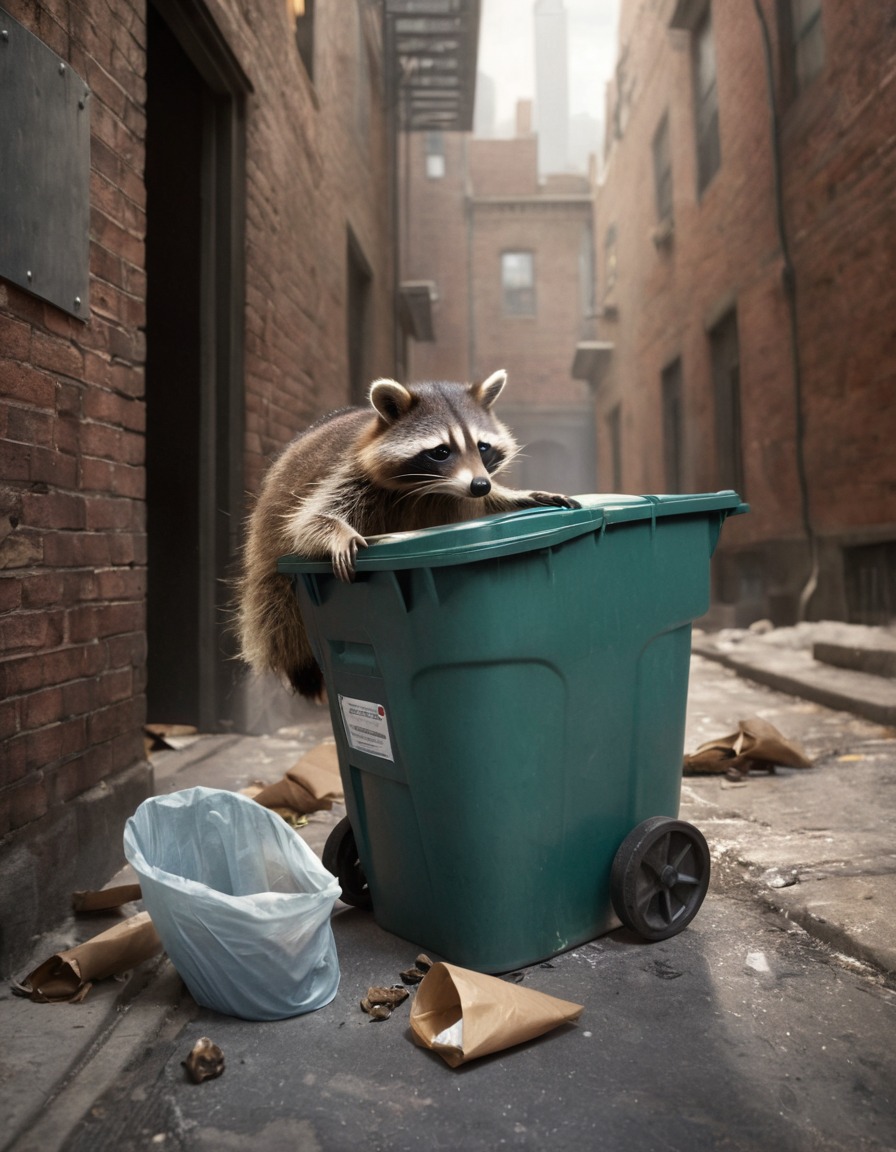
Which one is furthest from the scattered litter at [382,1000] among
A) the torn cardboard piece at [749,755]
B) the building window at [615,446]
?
the building window at [615,446]

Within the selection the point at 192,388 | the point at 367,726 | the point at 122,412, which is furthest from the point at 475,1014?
the point at 192,388

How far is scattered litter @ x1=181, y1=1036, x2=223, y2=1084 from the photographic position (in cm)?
183

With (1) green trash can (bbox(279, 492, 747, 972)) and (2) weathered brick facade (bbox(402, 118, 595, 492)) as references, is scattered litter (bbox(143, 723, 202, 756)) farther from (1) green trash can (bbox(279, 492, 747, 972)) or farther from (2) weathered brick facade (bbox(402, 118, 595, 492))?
(2) weathered brick facade (bbox(402, 118, 595, 492))

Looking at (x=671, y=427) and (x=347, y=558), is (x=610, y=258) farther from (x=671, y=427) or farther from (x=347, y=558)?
(x=347, y=558)

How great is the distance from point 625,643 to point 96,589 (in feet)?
5.48

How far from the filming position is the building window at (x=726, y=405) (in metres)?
11.9

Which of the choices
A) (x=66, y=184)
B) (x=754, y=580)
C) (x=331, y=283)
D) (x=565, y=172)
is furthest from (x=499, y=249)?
(x=66, y=184)

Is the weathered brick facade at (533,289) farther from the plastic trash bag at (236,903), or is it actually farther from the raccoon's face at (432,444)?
the plastic trash bag at (236,903)

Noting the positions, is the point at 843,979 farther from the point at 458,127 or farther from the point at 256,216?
the point at 458,127

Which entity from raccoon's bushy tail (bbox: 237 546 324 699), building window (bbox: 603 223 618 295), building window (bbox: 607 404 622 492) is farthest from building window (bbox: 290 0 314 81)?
building window (bbox: 607 404 622 492)

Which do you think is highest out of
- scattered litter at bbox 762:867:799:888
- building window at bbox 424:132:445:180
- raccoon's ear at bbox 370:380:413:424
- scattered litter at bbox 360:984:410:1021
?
building window at bbox 424:132:445:180

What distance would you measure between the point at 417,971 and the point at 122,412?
2021mm

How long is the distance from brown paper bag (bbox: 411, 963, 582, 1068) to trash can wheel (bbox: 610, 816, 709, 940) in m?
0.41

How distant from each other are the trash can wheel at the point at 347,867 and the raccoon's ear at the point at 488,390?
57.9 inches
